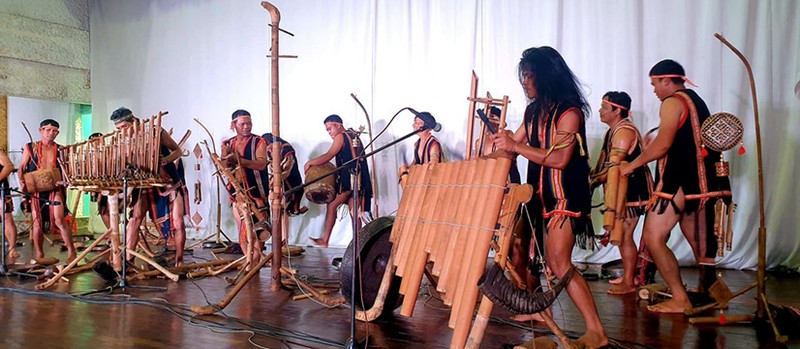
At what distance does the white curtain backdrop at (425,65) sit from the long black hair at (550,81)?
3314 mm

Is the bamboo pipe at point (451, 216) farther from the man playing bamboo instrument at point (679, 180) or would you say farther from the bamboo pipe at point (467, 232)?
the man playing bamboo instrument at point (679, 180)

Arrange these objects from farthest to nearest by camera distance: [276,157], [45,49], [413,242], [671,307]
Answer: [45,49] < [276,157] < [671,307] < [413,242]

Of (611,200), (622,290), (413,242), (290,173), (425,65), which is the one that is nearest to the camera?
(413,242)

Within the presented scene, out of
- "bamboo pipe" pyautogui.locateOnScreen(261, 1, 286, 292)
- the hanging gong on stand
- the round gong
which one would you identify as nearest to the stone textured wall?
"bamboo pipe" pyautogui.locateOnScreen(261, 1, 286, 292)

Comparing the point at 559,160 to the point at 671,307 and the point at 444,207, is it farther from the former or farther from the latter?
the point at 671,307

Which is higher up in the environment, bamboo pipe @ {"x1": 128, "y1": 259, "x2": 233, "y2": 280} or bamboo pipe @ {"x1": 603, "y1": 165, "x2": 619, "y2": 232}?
bamboo pipe @ {"x1": 603, "y1": 165, "x2": 619, "y2": 232}

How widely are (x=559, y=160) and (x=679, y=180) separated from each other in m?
1.22

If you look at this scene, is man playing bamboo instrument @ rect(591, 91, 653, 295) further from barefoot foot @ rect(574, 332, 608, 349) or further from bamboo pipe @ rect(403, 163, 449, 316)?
bamboo pipe @ rect(403, 163, 449, 316)

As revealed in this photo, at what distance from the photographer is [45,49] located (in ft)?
32.9

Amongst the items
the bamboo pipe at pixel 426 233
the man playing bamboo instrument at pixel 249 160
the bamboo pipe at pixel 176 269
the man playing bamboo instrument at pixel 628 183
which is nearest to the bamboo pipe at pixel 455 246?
the bamboo pipe at pixel 426 233

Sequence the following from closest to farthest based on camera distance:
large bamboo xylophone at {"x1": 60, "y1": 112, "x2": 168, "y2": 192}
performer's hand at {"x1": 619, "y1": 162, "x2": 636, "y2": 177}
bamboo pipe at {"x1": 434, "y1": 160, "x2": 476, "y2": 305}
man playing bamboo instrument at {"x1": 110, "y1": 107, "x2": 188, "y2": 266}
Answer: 1. bamboo pipe at {"x1": 434, "y1": 160, "x2": 476, "y2": 305}
2. performer's hand at {"x1": 619, "y1": 162, "x2": 636, "y2": 177}
3. large bamboo xylophone at {"x1": 60, "y1": 112, "x2": 168, "y2": 192}
4. man playing bamboo instrument at {"x1": 110, "y1": 107, "x2": 188, "y2": 266}

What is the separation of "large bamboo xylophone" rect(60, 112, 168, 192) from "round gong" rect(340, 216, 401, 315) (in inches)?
74.9

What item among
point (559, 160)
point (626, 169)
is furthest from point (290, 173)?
point (559, 160)

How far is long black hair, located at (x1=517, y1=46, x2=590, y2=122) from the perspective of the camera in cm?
290
